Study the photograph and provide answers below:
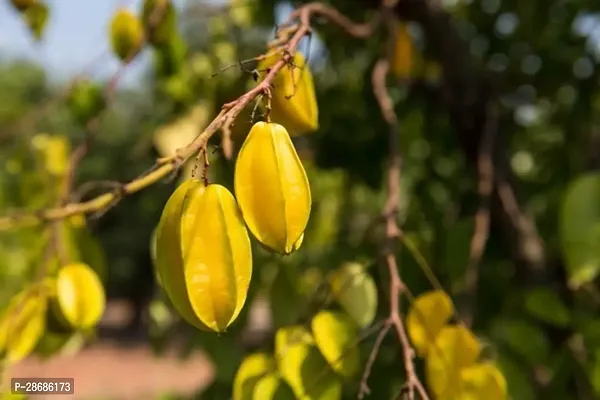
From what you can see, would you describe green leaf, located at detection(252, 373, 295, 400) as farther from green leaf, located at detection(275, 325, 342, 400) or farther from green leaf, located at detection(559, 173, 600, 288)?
green leaf, located at detection(559, 173, 600, 288)

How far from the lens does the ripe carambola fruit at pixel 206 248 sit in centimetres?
42

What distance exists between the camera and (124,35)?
3.04ft

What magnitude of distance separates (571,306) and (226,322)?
0.63 metres

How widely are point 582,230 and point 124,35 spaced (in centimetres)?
58

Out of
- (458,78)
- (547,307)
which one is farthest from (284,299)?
(458,78)

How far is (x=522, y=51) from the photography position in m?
1.30

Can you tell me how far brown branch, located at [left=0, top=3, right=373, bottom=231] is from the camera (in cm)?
41

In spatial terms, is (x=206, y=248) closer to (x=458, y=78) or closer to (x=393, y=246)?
(x=393, y=246)

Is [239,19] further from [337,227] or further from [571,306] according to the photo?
[571,306]

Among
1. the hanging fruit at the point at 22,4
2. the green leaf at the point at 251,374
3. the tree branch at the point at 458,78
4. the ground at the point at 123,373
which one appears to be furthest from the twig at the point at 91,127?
the ground at the point at 123,373

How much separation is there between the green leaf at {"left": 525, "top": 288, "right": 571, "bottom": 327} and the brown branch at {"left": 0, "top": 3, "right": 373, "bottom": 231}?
36cm

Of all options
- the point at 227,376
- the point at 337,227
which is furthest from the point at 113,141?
the point at 227,376

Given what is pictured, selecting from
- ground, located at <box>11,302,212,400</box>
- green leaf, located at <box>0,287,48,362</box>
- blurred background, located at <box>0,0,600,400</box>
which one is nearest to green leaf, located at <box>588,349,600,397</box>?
blurred background, located at <box>0,0,600,400</box>

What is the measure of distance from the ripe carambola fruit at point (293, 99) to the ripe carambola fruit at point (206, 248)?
0.10 metres
